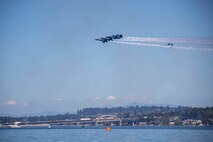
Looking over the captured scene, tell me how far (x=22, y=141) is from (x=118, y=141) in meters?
25.2

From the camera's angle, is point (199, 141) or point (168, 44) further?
point (199, 141)

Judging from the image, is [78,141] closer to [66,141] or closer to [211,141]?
[66,141]

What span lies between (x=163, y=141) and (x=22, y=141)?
3617 centimetres

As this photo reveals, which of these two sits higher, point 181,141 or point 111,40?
point 111,40

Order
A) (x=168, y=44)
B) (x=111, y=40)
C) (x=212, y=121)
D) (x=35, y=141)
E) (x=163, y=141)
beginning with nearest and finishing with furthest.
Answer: (x=168, y=44), (x=111, y=40), (x=163, y=141), (x=35, y=141), (x=212, y=121)

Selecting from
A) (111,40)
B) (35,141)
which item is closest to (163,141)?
(35,141)

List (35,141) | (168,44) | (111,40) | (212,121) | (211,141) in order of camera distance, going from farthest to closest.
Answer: (212,121), (35,141), (211,141), (111,40), (168,44)

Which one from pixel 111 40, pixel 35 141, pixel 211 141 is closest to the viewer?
pixel 111 40

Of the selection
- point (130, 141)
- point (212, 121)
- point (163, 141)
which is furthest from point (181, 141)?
point (212, 121)

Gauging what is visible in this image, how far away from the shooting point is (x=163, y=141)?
9362 cm

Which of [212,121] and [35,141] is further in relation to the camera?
[212,121]

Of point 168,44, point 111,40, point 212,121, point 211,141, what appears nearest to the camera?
point 168,44

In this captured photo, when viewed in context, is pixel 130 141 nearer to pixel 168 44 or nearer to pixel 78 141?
pixel 78 141

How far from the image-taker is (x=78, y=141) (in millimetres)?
98625
